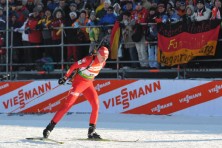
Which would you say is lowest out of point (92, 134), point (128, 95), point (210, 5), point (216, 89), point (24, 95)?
point (24, 95)

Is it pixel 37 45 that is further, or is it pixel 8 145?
pixel 37 45

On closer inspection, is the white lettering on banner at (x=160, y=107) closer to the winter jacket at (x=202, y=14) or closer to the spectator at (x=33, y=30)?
the winter jacket at (x=202, y=14)

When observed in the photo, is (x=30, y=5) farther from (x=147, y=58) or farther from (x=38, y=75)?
(x=147, y=58)

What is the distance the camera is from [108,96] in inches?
606

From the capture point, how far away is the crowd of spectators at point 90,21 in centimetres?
1454

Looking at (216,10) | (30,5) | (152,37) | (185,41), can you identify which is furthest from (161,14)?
(30,5)

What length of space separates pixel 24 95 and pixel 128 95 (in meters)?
3.38

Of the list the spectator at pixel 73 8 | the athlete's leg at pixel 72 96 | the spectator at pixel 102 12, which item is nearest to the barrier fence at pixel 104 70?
the spectator at pixel 73 8

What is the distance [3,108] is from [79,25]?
3.62 metres

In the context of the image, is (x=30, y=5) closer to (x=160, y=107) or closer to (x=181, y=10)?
(x=181, y=10)

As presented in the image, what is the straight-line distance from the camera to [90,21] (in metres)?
15.6

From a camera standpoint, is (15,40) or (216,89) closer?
(216,89)

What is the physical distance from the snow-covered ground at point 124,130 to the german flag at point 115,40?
165 cm

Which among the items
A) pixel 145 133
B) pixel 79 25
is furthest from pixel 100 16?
pixel 145 133
